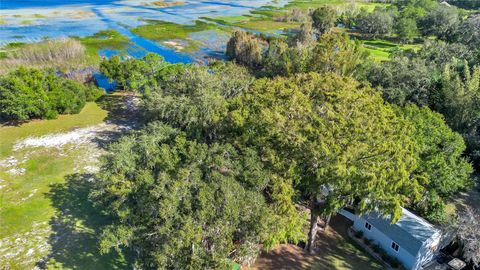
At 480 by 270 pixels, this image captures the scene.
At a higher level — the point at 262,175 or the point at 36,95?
the point at 262,175

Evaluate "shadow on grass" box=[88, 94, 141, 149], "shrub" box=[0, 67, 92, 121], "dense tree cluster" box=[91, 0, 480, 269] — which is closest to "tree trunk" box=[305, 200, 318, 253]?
"dense tree cluster" box=[91, 0, 480, 269]

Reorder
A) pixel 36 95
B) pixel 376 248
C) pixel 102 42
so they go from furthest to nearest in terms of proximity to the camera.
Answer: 1. pixel 102 42
2. pixel 36 95
3. pixel 376 248

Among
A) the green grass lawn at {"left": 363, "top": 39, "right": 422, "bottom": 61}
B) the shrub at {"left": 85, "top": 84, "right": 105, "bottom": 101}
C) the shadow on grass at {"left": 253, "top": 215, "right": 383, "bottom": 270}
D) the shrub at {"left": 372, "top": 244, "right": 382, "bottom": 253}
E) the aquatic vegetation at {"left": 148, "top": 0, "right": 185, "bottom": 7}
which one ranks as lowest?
the shadow on grass at {"left": 253, "top": 215, "right": 383, "bottom": 270}

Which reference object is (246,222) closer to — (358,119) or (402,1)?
(358,119)

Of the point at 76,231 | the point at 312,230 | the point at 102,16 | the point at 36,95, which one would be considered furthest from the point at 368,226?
the point at 102,16

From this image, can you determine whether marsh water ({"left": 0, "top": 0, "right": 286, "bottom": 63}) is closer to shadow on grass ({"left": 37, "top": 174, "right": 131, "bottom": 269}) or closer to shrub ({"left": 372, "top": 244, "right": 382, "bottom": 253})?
shadow on grass ({"left": 37, "top": 174, "right": 131, "bottom": 269})

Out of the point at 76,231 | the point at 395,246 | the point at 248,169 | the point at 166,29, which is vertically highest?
the point at 166,29

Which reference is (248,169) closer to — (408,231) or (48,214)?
(408,231)
